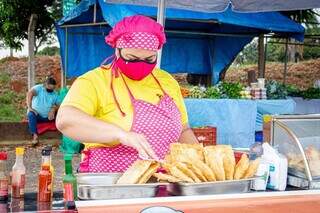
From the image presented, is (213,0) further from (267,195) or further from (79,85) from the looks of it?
(267,195)

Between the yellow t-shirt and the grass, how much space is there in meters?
10.2

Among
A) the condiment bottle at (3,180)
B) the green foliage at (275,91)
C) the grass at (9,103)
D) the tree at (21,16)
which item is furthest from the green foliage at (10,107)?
the condiment bottle at (3,180)

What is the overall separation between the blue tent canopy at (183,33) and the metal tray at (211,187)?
5152 mm

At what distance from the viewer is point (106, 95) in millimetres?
2303

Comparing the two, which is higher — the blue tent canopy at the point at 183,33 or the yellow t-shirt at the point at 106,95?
the blue tent canopy at the point at 183,33

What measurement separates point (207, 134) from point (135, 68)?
4.17 metres

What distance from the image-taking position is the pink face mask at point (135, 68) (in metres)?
2.22

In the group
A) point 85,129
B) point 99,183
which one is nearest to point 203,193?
point 99,183

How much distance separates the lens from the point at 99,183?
1956mm

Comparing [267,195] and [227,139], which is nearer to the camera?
[267,195]

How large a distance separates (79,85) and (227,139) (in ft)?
15.1

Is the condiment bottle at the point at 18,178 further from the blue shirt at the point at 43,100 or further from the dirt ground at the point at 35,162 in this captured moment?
the blue shirt at the point at 43,100

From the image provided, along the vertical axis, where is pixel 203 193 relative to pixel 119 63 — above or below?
below

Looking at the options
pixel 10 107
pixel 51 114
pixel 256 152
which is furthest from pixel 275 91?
pixel 10 107
